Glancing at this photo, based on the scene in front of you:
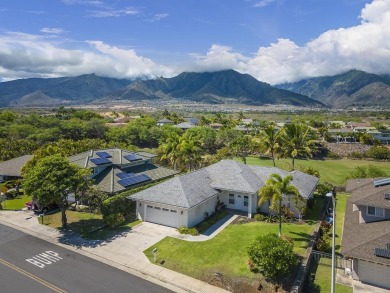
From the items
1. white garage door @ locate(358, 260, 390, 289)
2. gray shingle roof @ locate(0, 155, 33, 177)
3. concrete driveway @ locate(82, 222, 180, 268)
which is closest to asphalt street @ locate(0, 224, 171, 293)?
concrete driveway @ locate(82, 222, 180, 268)

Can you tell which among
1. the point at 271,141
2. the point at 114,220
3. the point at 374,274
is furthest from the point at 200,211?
the point at 271,141

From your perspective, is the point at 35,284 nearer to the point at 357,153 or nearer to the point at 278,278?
the point at 278,278

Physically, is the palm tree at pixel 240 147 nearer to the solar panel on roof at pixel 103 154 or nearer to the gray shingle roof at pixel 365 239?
the solar panel on roof at pixel 103 154

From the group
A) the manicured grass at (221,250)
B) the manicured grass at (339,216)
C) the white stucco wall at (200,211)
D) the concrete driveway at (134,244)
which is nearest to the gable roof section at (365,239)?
the manicured grass at (339,216)

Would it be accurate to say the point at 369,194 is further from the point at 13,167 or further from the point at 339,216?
the point at 13,167

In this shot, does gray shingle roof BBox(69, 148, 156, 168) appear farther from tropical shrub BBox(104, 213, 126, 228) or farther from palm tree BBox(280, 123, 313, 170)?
palm tree BBox(280, 123, 313, 170)

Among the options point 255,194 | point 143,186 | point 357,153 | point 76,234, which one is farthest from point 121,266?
point 357,153
